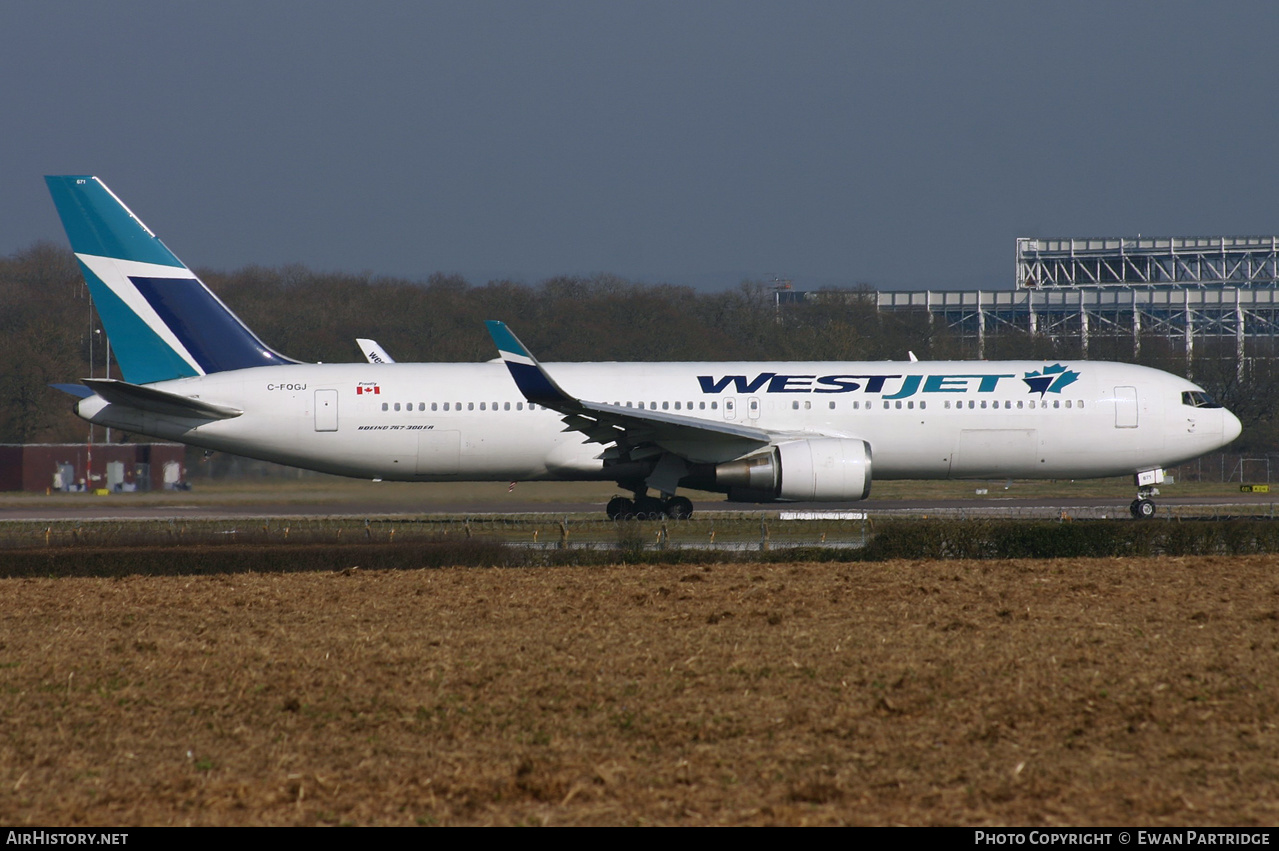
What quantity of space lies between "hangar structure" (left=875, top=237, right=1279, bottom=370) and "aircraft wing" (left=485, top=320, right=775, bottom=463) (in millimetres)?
47656

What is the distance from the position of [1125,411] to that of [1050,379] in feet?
5.49

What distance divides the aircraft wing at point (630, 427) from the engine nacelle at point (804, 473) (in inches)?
22.2

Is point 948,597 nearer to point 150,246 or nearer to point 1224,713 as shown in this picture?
point 1224,713

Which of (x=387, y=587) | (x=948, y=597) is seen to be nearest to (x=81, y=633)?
(x=387, y=587)

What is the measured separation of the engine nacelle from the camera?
23.3 meters

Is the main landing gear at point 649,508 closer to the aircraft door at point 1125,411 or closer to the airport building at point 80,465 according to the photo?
the aircraft door at point 1125,411

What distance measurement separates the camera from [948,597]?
1418 cm

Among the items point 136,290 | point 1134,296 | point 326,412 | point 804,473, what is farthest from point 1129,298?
point 136,290

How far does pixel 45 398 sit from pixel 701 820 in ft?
174

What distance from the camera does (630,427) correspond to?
941 inches

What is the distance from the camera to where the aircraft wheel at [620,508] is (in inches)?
1010

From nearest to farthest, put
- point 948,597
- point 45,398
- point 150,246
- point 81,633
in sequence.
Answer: point 81,633, point 948,597, point 150,246, point 45,398

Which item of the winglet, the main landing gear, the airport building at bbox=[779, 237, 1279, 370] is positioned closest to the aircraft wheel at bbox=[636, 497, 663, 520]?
the main landing gear

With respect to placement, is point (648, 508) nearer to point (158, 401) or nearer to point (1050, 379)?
point (1050, 379)
